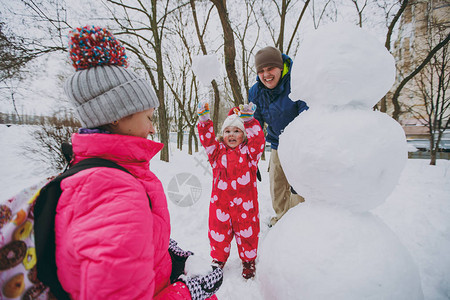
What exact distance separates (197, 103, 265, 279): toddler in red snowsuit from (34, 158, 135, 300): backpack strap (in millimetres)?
1445

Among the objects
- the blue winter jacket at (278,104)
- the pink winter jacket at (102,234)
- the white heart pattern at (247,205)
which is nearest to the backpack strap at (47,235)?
the pink winter jacket at (102,234)

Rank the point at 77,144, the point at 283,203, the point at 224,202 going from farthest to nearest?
the point at 283,203 → the point at 224,202 → the point at 77,144

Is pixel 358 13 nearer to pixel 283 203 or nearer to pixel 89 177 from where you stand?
pixel 283 203

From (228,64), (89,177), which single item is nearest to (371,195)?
(89,177)

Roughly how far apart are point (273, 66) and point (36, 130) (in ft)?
23.7

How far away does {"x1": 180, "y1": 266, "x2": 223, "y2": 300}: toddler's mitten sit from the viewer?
88 centimetres

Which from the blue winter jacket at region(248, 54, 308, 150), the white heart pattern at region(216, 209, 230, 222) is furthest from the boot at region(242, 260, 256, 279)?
the blue winter jacket at region(248, 54, 308, 150)

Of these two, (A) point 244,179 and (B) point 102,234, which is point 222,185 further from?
(B) point 102,234

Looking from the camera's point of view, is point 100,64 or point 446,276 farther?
point 446,276

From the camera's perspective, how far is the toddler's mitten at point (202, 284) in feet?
2.88

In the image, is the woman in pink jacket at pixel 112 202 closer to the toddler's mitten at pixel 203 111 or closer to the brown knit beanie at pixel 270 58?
the toddler's mitten at pixel 203 111

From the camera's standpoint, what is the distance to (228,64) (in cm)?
385

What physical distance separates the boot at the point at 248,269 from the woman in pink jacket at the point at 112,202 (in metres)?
1.20

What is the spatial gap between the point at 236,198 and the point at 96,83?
1.59 meters
